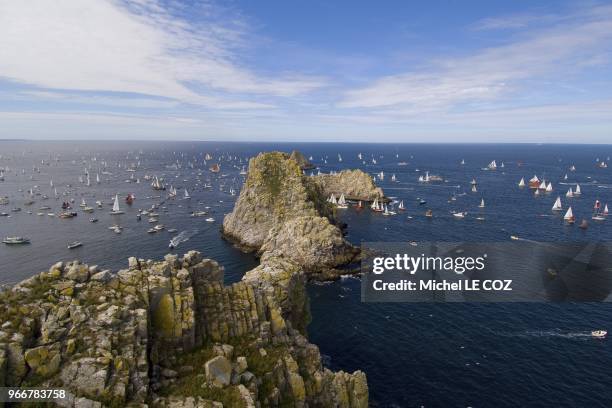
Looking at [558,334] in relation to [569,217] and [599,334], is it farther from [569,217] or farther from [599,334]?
[569,217]

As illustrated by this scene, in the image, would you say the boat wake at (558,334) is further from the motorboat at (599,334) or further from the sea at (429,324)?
the motorboat at (599,334)

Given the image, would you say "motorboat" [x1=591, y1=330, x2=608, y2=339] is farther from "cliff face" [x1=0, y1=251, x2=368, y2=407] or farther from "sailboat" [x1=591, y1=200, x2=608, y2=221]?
"sailboat" [x1=591, y1=200, x2=608, y2=221]

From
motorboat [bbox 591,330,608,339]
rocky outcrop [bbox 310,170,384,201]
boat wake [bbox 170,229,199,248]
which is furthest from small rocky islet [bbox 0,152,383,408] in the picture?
rocky outcrop [bbox 310,170,384,201]

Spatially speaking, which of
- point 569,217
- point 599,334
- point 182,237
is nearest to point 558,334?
point 599,334

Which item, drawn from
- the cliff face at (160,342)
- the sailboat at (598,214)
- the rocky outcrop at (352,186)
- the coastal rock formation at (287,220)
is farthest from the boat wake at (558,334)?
the rocky outcrop at (352,186)

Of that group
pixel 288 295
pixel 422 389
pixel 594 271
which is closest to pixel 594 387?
pixel 422 389

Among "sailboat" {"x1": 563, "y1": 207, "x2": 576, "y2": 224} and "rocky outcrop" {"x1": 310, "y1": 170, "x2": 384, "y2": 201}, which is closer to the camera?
"sailboat" {"x1": 563, "y1": 207, "x2": 576, "y2": 224}

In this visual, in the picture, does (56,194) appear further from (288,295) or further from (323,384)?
(323,384)
